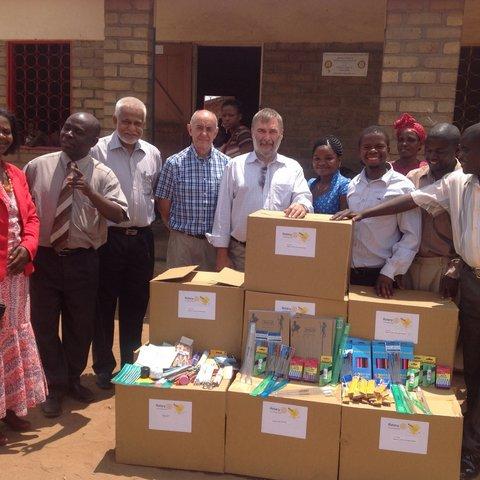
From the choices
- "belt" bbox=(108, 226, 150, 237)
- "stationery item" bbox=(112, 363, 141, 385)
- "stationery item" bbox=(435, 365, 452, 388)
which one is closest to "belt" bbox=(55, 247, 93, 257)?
"belt" bbox=(108, 226, 150, 237)

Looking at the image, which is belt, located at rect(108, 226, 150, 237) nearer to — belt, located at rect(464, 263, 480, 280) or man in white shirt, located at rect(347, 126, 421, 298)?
man in white shirt, located at rect(347, 126, 421, 298)

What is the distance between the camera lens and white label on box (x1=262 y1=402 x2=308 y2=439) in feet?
8.79

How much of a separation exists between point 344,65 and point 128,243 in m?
4.72

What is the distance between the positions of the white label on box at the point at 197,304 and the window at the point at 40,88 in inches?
195

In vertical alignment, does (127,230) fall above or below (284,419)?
above

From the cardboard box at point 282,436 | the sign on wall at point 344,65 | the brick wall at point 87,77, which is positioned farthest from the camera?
the sign on wall at point 344,65

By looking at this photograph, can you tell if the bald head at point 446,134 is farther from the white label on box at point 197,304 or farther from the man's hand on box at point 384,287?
the white label on box at point 197,304

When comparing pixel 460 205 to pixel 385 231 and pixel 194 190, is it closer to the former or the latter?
pixel 385 231

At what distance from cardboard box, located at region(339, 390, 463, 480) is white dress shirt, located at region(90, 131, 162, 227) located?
5.91ft

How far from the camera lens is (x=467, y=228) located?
107 inches

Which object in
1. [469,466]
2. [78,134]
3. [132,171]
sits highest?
[78,134]

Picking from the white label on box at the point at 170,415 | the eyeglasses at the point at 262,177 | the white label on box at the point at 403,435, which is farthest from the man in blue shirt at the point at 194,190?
the white label on box at the point at 403,435

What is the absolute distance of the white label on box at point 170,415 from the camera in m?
2.78

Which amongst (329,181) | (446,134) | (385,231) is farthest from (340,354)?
(446,134)
